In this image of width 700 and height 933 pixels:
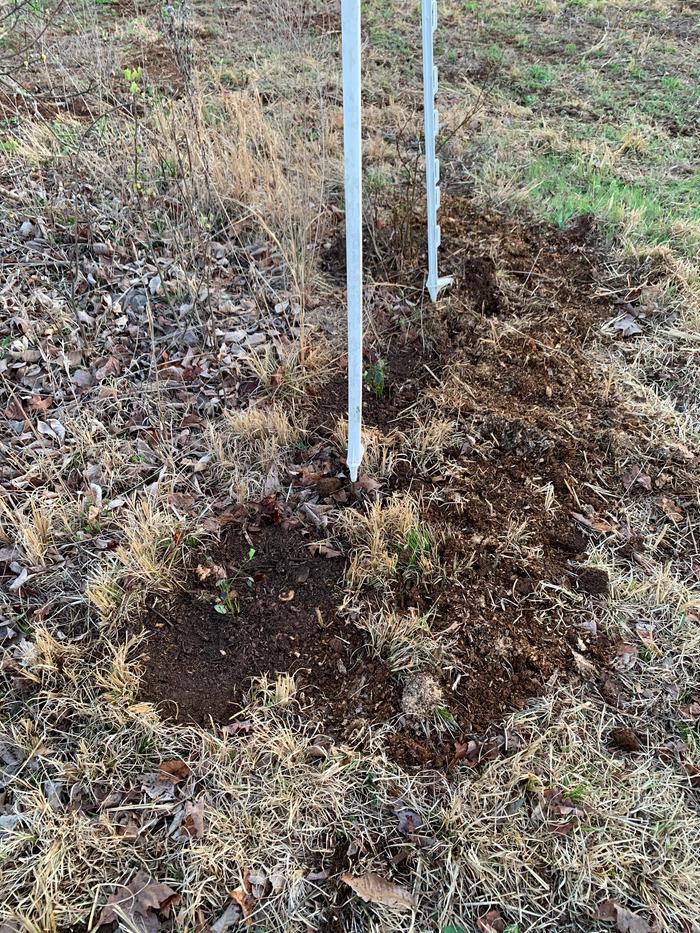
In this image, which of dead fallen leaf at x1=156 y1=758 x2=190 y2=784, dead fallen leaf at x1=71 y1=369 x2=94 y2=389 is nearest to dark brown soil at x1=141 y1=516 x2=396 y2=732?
dead fallen leaf at x1=156 y1=758 x2=190 y2=784

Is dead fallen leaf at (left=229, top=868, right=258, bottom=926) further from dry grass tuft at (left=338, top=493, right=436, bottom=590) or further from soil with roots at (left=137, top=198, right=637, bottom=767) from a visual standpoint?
dry grass tuft at (left=338, top=493, right=436, bottom=590)

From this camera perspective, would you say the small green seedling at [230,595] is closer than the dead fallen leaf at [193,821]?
No

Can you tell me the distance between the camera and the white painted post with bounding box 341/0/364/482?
155 cm

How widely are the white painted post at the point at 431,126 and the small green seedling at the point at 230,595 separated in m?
1.56

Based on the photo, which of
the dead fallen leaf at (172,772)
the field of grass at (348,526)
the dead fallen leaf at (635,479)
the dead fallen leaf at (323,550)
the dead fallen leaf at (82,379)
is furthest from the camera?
the dead fallen leaf at (82,379)

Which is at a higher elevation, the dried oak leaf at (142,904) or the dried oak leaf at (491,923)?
the dried oak leaf at (142,904)

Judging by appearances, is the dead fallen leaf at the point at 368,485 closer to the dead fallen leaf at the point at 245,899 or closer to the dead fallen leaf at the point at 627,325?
the dead fallen leaf at the point at 245,899

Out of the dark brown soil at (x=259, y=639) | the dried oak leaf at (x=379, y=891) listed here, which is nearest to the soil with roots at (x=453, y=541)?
the dark brown soil at (x=259, y=639)

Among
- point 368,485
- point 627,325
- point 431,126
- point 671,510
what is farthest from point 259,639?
point 627,325

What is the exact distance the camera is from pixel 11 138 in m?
3.77

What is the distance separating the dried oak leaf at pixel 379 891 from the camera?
162 centimetres

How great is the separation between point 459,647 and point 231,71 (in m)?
4.55

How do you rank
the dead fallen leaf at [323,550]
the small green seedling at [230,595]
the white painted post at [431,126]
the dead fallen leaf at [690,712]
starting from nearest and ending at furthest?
the dead fallen leaf at [690,712] → the small green seedling at [230,595] → the dead fallen leaf at [323,550] → the white painted post at [431,126]

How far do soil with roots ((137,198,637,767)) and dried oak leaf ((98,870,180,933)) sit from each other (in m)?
0.41
